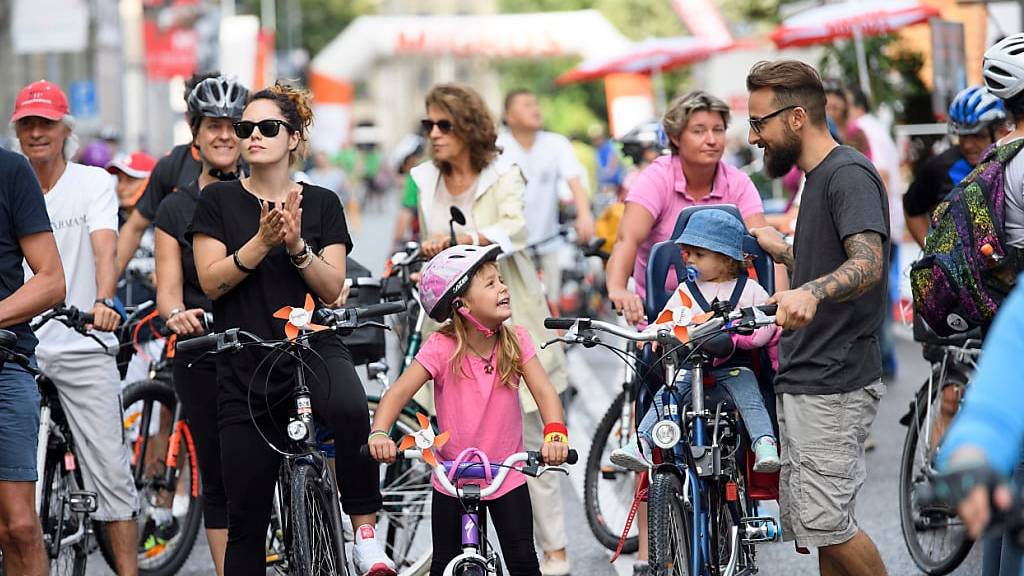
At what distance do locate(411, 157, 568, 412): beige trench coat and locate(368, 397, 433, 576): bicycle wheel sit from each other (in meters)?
0.59

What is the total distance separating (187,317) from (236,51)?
2224 centimetres

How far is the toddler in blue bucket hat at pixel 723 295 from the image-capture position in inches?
213

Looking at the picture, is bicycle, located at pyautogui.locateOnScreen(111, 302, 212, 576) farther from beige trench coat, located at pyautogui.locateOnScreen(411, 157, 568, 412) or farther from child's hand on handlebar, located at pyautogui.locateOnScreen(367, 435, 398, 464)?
child's hand on handlebar, located at pyautogui.locateOnScreen(367, 435, 398, 464)

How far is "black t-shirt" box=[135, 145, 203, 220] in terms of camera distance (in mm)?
7242

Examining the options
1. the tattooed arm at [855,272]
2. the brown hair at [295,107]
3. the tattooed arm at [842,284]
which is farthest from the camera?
the brown hair at [295,107]

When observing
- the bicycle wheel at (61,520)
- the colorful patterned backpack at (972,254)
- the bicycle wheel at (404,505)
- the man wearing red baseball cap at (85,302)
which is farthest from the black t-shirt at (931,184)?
the bicycle wheel at (61,520)

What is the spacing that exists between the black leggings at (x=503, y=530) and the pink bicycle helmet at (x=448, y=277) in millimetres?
642

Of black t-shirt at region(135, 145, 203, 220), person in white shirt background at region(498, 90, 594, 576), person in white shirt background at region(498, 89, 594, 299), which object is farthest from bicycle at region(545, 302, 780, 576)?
person in white shirt background at region(498, 89, 594, 299)

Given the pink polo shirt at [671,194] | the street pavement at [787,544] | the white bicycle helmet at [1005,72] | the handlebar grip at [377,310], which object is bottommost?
the street pavement at [787,544]

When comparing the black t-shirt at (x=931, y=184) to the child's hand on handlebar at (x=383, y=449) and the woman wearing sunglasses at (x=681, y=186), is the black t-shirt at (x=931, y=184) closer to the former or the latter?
the woman wearing sunglasses at (x=681, y=186)

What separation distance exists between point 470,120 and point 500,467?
2363 millimetres

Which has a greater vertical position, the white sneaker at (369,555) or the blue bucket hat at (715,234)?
the blue bucket hat at (715,234)

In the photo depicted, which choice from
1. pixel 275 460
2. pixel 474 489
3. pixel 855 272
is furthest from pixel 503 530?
pixel 855 272

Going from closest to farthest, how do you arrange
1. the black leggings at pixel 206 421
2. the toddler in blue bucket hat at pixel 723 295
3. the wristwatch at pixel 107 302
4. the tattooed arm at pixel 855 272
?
the tattooed arm at pixel 855 272 → the toddler in blue bucket hat at pixel 723 295 → the black leggings at pixel 206 421 → the wristwatch at pixel 107 302
